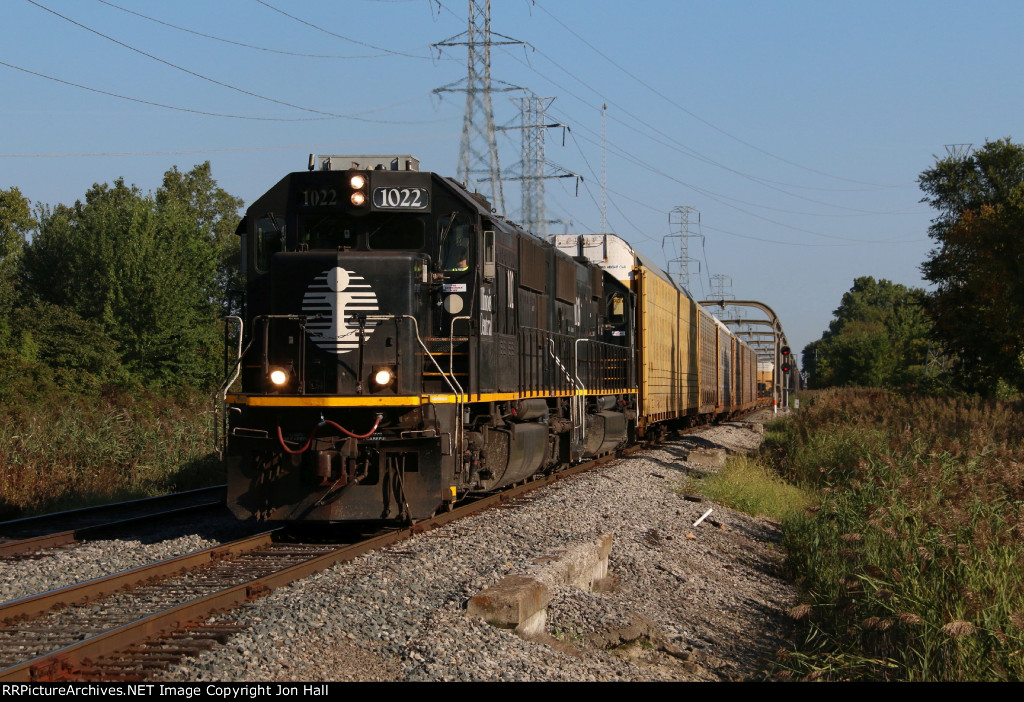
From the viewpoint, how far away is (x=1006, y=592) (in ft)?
20.6

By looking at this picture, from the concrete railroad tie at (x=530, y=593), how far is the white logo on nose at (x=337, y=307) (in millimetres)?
2795

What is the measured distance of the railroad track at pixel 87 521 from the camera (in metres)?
8.50

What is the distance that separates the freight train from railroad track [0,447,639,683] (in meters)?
0.49

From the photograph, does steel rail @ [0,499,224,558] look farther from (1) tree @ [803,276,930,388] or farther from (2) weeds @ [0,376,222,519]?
(1) tree @ [803,276,930,388]

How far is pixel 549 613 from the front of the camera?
6148 mm

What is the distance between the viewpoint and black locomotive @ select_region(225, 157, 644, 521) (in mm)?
8164

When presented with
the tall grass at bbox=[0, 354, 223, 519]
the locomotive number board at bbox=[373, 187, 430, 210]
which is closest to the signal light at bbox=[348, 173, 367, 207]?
the locomotive number board at bbox=[373, 187, 430, 210]

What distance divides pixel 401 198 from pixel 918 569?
5.52 m

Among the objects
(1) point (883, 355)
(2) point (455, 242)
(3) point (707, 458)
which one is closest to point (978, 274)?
(3) point (707, 458)

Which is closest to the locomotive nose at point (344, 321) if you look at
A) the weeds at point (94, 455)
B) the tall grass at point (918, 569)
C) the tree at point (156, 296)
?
the tall grass at point (918, 569)

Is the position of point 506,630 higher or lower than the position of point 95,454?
lower

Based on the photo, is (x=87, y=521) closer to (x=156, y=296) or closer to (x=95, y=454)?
(x=95, y=454)

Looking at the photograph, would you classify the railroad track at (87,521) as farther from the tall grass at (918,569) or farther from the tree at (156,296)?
the tree at (156,296)
